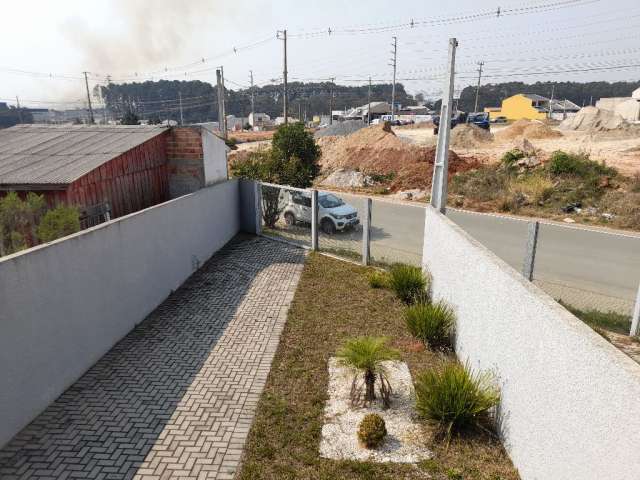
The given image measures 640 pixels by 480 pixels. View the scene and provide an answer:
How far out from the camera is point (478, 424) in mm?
4879

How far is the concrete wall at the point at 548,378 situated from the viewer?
272 cm

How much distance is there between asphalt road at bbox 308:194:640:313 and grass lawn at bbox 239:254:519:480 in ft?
8.20

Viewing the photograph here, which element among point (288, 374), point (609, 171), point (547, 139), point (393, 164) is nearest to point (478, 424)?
point (288, 374)

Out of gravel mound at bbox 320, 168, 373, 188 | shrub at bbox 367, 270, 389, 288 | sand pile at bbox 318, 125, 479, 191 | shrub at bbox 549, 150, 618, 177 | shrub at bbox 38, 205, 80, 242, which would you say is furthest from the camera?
gravel mound at bbox 320, 168, 373, 188

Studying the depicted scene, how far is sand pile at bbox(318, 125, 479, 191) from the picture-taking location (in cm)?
2562

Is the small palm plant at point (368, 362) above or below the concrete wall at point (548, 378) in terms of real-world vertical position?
below

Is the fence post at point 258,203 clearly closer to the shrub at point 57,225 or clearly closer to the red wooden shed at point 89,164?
the red wooden shed at point 89,164

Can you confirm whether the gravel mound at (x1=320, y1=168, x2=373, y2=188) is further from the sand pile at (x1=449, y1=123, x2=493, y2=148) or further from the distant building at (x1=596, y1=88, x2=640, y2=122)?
the distant building at (x1=596, y1=88, x2=640, y2=122)

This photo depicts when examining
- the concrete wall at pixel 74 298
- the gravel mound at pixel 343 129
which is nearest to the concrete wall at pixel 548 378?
the concrete wall at pixel 74 298

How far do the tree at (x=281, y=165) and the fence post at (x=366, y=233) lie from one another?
400 centimetres

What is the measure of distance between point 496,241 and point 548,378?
6.89 metres

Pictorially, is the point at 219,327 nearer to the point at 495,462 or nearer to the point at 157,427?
the point at 157,427

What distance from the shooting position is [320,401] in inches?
221

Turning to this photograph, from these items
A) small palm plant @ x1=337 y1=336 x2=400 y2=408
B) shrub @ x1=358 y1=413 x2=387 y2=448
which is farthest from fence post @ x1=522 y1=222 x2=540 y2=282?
shrub @ x1=358 y1=413 x2=387 y2=448
